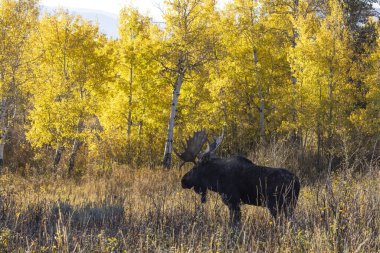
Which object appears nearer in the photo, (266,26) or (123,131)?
(123,131)

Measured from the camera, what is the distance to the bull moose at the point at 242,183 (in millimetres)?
5594

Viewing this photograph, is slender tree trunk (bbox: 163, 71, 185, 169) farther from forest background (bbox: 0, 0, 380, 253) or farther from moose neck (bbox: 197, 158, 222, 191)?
moose neck (bbox: 197, 158, 222, 191)

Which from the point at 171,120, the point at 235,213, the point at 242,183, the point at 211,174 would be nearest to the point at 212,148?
the point at 211,174

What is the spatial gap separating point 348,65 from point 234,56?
17.4 ft

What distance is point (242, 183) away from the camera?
595 centimetres

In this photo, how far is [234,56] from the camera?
2005cm

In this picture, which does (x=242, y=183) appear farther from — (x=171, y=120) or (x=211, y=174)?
(x=171, y=120)

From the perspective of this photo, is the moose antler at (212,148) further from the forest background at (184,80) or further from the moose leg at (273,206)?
the forest background at (184,80)

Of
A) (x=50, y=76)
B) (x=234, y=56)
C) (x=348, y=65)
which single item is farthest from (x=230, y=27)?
(x=50, y=76)

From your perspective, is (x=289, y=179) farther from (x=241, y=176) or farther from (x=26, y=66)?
(x=26, y=66)

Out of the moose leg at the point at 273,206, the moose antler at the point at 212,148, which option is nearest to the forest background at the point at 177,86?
the moose antler at the point at 212,148

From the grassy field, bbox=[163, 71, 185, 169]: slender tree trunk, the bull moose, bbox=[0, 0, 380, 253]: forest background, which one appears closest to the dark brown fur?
the bull moose

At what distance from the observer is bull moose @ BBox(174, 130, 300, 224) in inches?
220

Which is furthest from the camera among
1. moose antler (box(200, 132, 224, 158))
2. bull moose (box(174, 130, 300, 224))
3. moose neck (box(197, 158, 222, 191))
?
moose antler (box(200, 132, 224, 158))
